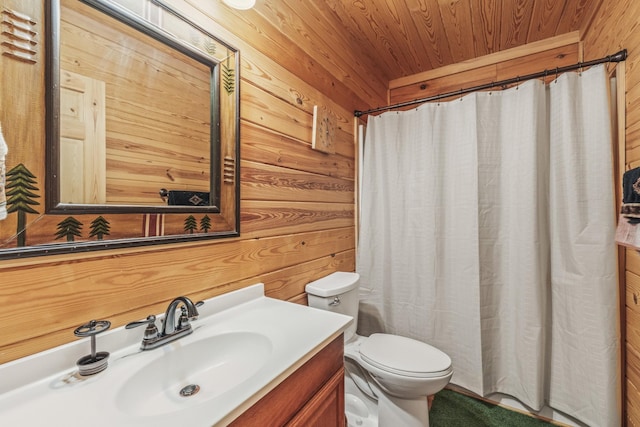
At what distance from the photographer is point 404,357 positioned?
1369 millimetres

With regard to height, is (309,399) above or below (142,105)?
below

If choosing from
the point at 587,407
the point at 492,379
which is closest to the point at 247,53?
the point at 492,379

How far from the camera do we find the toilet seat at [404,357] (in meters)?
1.26

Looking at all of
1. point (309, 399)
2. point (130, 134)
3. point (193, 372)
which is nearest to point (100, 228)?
point (130, 134)

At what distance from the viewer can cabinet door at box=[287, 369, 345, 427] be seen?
2.59ft

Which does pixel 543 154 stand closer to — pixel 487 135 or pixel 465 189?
A: pixel 487 135

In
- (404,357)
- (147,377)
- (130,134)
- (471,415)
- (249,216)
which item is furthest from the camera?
(471,415)

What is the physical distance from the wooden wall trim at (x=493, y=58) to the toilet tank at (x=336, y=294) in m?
1.84

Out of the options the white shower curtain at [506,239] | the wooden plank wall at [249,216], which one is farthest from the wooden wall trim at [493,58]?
the white shower curtain at [506,239]

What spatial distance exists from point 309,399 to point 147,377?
1.47ft

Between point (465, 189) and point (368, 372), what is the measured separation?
3.93 ft

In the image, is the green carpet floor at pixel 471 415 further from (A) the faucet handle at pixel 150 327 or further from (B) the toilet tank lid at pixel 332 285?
(A) the faucet handle at pixel 150 327

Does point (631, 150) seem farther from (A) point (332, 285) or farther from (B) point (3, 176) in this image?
(B) point (3, 176)

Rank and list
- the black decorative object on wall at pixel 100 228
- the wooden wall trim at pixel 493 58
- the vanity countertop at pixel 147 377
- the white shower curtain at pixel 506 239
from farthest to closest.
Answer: the wooden wall trim at pixel 493 58 → the white shower curtain at pixel 506 239 → the black decorative object on wall at pixel 100 228 → the vanity countertop at pixel 147 377
